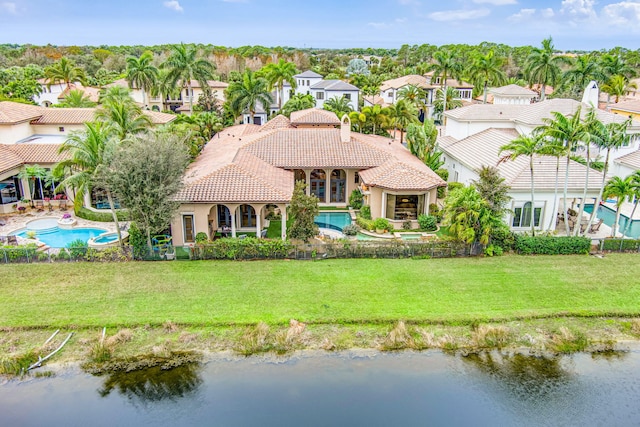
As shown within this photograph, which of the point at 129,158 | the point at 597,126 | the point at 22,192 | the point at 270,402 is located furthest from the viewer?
the point at 22,192

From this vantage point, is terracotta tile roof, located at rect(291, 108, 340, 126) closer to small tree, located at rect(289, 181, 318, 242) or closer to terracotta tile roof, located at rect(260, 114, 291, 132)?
terracotta tile roof, located at rect(260, 114, 291, 132)

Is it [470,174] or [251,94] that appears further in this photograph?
[251,94]

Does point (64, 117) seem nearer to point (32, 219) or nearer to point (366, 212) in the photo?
point (32, 219)

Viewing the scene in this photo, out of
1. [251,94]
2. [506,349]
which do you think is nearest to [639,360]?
[506,349]

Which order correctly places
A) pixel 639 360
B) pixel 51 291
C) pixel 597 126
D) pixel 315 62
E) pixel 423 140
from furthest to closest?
pixel 315 62
pixel 423 140
pixel 597 126
pixel 51 291
pixel 639 360

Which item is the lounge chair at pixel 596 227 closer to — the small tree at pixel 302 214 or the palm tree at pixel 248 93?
the small tree at pixel 302 214

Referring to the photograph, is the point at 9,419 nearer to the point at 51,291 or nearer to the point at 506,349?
the point at 51,291
